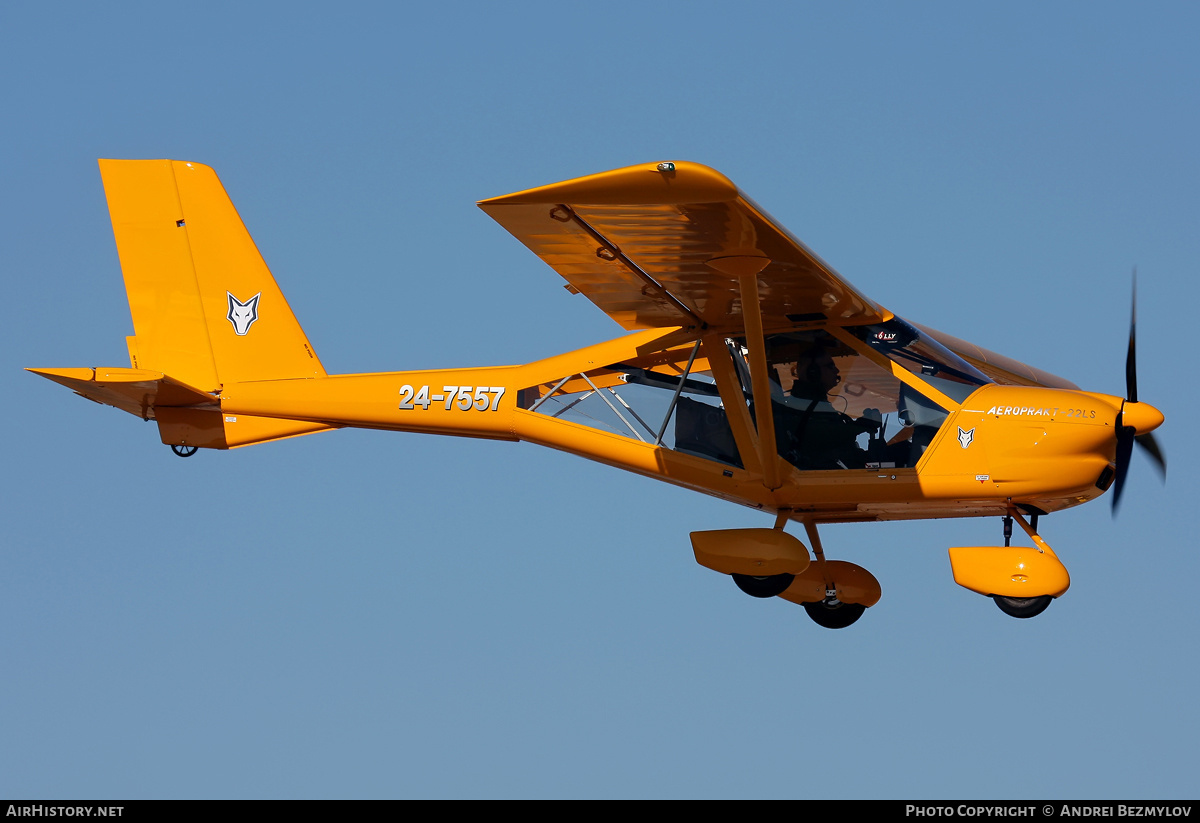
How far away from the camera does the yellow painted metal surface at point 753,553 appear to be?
13.1 m

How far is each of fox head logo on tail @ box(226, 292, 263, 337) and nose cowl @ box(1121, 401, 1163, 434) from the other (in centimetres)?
829

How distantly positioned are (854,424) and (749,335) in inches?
55.0

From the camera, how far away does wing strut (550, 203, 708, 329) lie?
12.0 meters

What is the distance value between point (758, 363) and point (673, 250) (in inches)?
45.1

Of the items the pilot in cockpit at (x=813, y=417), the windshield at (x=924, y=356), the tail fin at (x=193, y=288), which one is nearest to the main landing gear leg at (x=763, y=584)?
A: the pilot in cockpit at (x=813, y=417)

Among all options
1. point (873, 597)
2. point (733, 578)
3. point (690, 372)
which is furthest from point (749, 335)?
point (873, 597)

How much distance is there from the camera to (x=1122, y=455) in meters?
12.6

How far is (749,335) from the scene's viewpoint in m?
12.5

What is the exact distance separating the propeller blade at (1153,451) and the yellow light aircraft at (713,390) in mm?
17

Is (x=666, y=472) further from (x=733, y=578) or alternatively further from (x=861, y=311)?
(x=861, y=311)

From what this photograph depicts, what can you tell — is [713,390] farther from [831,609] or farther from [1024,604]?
[1024,604]

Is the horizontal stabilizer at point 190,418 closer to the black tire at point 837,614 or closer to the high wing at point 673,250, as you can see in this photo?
the high wing at point 673,250

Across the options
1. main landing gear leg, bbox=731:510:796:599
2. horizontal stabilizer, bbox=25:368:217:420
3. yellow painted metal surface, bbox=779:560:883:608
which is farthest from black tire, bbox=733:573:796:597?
horizontal stabilizer, bbox=25:368:217:420
